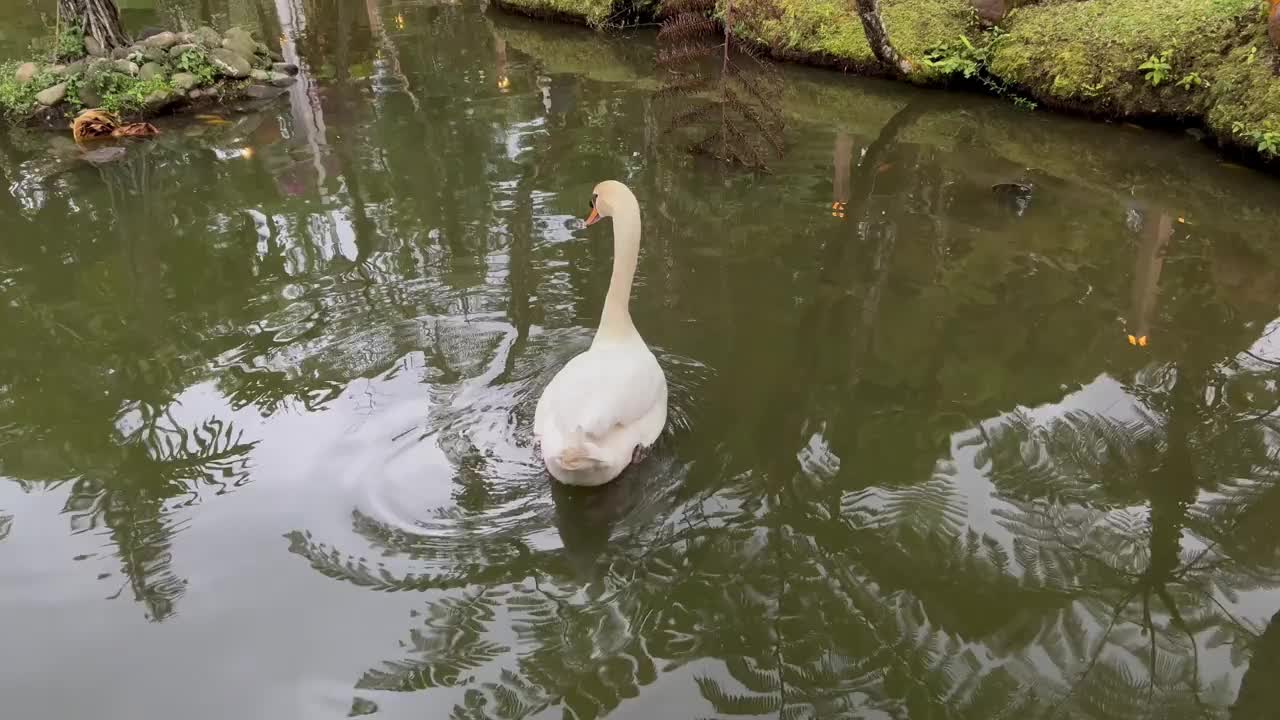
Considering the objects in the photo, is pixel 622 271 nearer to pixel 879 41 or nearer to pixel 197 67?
pixel 879 41

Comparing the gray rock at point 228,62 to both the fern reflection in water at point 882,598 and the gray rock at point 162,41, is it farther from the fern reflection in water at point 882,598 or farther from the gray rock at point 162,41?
the fern reflection in water at point 882,598

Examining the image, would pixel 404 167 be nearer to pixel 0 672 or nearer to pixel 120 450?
pixel 120 450

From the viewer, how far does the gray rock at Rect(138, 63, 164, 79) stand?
995 cm

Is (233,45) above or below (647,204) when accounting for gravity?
above

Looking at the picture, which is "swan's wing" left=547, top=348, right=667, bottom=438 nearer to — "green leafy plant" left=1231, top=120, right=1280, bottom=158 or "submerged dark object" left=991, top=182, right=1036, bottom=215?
"submerged dark object" left=991, top=182, right=1036, bottom=215

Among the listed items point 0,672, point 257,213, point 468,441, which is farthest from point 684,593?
point 257,213

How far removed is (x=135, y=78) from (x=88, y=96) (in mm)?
527

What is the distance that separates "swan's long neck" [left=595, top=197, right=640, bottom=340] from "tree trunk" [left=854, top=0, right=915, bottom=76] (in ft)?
22.6

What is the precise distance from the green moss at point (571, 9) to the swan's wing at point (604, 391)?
36.9 feet

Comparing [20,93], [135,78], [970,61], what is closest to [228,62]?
[135,78]

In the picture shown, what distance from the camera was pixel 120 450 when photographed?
429 centimetres

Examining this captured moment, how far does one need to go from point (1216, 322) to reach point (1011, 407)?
1792 millimetres

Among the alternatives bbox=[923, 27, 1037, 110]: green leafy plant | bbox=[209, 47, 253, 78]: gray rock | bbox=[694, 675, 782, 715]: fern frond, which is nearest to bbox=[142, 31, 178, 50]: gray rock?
bbox=[209, 47, 253, 78]: gray rock

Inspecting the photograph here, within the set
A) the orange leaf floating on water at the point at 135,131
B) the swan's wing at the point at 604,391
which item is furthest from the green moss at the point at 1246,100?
the orange leaf floating on water at the point at 135,131
